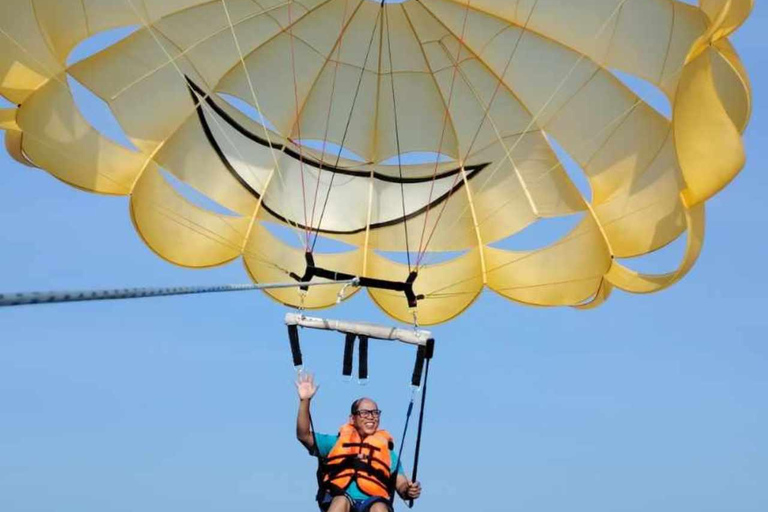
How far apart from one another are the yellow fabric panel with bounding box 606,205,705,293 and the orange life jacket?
3347 mm

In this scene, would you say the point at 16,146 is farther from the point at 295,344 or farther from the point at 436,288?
the point at 436,288

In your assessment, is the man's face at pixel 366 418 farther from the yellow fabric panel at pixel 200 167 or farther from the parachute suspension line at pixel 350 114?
the yellow fabric panel at pixel 200 167

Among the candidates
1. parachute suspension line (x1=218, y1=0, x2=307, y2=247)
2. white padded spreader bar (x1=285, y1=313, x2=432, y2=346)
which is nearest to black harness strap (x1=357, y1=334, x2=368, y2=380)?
white padded spreader bar (x1=285, y1=313, x2=432, y2=346)

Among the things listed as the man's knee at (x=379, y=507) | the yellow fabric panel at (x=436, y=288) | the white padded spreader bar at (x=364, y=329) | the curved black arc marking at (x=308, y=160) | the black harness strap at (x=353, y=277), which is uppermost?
the curved black arc marking at (x=308, y=160)

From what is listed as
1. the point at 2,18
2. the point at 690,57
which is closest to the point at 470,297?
the point at 690,57

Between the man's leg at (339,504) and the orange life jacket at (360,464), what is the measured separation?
124 millimetres

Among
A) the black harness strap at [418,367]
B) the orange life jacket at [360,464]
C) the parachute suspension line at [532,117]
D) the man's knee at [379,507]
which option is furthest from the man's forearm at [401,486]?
the parachute suspension line at [532,117]

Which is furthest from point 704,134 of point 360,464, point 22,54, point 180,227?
point 22,54

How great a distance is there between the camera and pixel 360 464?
10.1 m

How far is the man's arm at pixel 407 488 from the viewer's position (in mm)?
10250

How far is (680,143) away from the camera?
11008 mm

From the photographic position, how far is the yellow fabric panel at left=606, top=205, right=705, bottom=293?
11.2 m

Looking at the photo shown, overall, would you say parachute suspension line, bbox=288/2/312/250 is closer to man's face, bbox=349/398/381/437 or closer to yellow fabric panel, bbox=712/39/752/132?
man's face, bbox=349/398/381/437

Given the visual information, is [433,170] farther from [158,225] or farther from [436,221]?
[158,225]
